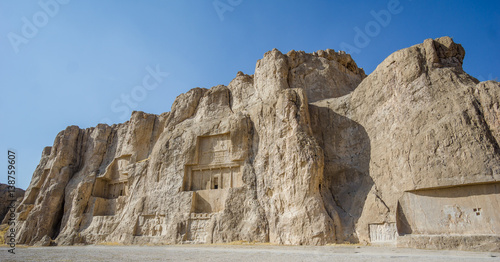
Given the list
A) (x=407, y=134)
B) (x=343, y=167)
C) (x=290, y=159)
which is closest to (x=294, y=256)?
(x=290, y=159)

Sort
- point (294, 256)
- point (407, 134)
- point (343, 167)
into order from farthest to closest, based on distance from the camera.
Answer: point (343, 167)
point (407, 134)
point (294, 256)

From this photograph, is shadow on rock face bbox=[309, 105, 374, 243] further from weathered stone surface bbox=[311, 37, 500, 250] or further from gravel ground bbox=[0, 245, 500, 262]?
gravel ground bbox=[0, 245, 500, 262]

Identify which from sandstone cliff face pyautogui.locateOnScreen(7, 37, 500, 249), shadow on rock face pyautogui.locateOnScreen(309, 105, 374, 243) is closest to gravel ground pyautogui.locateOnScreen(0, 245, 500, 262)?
sandstone cliff face pyautogui.locateOnScreen(7, 37, 500, 249)

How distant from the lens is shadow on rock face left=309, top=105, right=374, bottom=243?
18594 mm

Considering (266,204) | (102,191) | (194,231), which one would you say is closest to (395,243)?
(266,204)

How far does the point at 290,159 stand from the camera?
2033cm

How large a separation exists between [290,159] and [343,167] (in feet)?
12.2

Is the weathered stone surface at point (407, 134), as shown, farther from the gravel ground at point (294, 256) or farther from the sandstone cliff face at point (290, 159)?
the gravel ground at point (294, 256)

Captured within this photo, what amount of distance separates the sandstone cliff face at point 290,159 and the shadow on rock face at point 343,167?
74 millimetres

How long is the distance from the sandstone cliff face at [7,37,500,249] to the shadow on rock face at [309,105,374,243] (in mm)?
74

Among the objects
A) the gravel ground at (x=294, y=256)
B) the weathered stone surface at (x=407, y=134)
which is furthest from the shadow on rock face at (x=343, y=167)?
the gravel ground at (x=294, y=256)

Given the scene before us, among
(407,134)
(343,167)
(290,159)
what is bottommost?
(343,167)

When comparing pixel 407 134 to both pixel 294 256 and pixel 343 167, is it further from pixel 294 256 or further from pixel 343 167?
pixel 294 256

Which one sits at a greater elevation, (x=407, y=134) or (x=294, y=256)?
(x=407, y=134)
